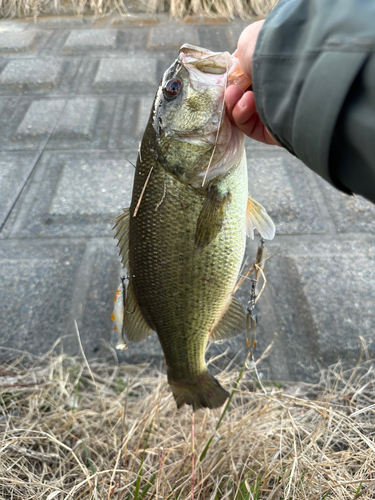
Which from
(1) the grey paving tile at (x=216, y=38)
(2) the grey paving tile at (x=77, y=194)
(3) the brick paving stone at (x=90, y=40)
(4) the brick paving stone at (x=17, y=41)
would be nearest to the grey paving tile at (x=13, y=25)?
(4) the brick paving stone at (x=17, y=41)

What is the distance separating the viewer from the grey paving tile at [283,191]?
2486 mm

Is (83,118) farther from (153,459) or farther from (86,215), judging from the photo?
(153,459)

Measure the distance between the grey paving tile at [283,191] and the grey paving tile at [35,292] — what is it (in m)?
1.39

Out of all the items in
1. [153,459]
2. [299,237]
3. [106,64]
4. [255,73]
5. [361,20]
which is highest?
[361,20]

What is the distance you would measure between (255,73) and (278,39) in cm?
8

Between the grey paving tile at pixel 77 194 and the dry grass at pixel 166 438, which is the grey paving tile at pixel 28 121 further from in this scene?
the dry grass at pixel 166 438

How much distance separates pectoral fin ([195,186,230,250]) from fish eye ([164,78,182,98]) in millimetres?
301

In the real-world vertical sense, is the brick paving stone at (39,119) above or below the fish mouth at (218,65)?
below

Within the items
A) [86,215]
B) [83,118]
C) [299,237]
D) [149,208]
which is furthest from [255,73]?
[83,118]

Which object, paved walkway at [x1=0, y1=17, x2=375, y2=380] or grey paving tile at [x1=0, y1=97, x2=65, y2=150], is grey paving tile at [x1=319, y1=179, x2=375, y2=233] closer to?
paved walkway at [x1=0, y1=17, x2=375, y2=380]

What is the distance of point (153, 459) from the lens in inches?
58.3

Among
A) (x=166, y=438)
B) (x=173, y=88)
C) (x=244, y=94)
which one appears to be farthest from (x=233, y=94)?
(x=166, y=438)

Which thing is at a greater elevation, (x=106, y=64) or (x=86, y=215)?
(x=106, y=64)

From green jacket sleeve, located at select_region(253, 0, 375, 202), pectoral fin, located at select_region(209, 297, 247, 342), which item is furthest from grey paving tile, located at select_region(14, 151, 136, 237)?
green jacket sleeve, located at select_region(253, 0, 375, 202)
